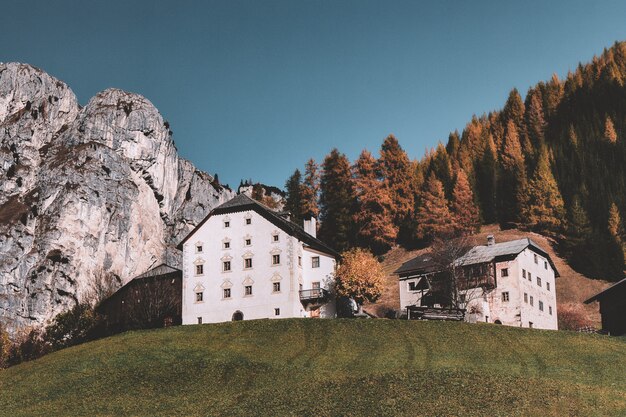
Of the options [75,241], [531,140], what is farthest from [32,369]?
[531,140]

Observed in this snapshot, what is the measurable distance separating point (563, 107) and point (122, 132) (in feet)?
317

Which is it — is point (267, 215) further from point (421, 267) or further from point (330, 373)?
point (330, 373)

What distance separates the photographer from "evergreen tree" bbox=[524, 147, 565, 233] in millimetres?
110312

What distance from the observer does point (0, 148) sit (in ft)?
452

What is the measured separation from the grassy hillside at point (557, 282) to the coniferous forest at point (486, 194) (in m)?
1.80

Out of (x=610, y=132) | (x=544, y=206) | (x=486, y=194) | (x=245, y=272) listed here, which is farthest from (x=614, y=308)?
(x=610, y=132)

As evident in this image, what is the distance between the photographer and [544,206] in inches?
4459

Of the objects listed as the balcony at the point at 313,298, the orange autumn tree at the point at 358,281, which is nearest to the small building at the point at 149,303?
the balcony at the point at 313,298

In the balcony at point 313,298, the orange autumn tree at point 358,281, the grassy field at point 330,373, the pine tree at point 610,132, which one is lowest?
the grassy field at point 330,373

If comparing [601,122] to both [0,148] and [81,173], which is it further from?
[0,148]

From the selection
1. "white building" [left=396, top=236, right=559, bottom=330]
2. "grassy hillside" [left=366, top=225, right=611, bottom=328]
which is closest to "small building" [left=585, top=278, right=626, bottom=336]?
"white building" [left=396, top=236, right=559, bottom=330]

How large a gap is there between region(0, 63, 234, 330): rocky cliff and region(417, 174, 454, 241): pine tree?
166 feet

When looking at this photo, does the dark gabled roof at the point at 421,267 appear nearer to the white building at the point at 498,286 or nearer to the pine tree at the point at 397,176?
the white building at the point at 498,286

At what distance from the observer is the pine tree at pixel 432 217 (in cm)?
10638
